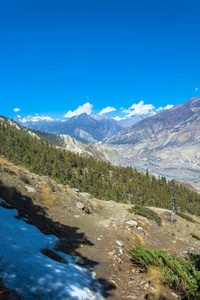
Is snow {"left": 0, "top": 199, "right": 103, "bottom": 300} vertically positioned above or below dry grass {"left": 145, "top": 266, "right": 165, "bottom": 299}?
above

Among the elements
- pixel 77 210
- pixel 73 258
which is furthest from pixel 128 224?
pixel 73 258

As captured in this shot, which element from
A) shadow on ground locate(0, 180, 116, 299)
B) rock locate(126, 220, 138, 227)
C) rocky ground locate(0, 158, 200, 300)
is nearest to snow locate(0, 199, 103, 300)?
rocky ground locate(0, 158, 200, 300)

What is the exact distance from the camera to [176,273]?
6.70 metres

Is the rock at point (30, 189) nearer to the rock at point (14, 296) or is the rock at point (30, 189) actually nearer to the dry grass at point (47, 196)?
the dry grass at point (47, 196)

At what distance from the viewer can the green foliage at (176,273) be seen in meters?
5.73

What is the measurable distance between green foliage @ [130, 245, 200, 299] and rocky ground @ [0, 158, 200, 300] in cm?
41

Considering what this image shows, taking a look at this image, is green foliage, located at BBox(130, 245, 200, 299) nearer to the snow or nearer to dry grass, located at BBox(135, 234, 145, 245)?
the snow

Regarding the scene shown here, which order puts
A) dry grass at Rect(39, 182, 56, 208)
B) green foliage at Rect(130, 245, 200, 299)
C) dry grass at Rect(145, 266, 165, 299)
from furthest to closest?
dry grass at Rect(39, 182, 56, 208), dry grass at Rect(145, 266, 165, 299), green foliage at Rect(130, 245, 200, 299)

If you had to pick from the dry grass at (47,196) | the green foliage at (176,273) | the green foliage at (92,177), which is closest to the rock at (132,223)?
the green foliage at (176,273)

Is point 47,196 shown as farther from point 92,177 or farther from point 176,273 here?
point 92,177

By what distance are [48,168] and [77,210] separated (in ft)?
209

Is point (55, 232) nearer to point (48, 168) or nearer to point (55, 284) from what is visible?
point (55, 284)

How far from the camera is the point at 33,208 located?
12.4 metres

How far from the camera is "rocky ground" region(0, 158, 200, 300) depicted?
6.41 metres
